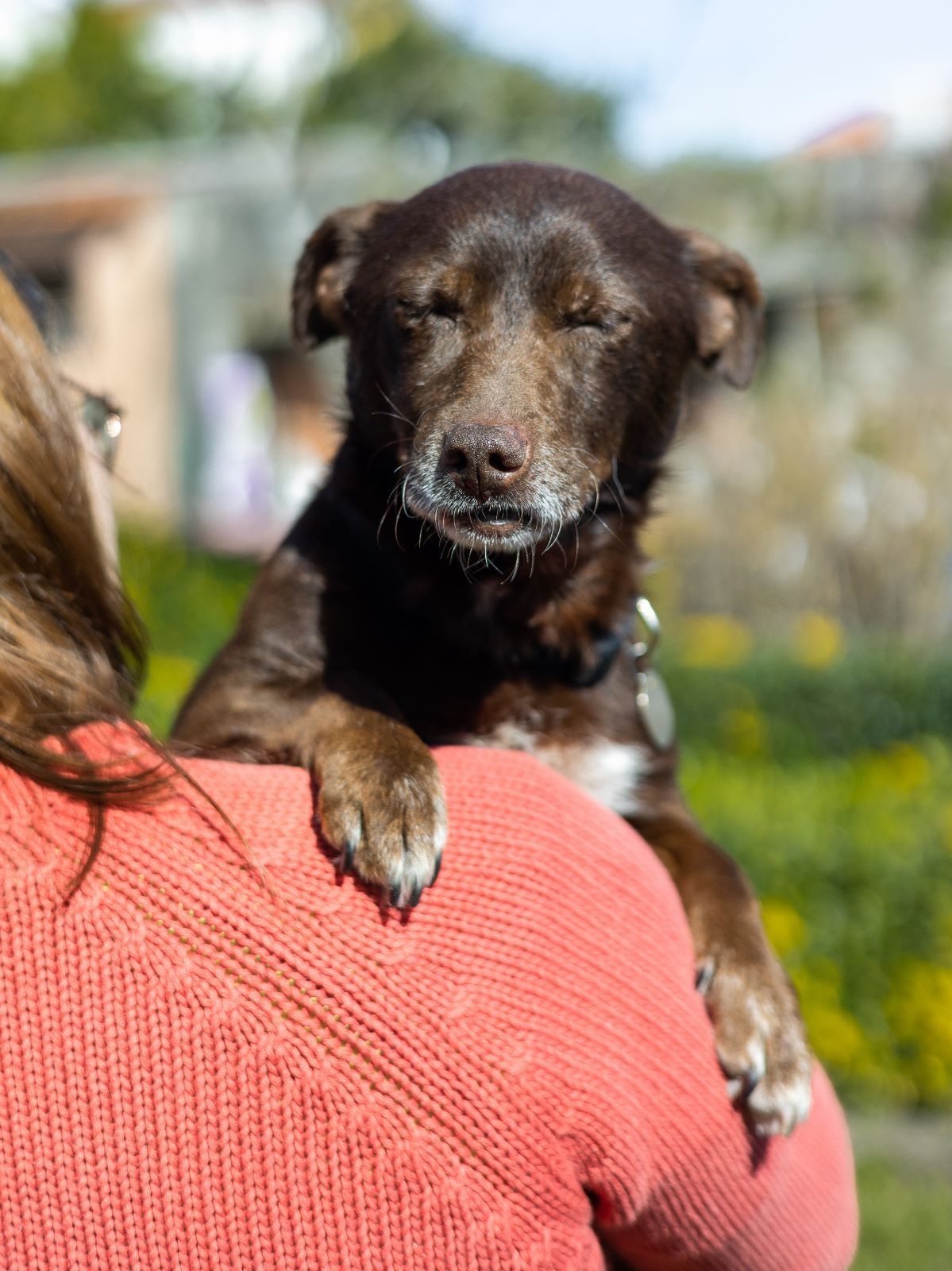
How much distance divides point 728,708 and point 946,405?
3482 mm

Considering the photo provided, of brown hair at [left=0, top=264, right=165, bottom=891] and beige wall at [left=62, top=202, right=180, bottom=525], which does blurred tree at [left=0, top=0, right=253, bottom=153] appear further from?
brown hair at [left=0, top=264, right=165, bottom=891]

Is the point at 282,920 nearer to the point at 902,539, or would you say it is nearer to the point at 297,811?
the point at 297,811

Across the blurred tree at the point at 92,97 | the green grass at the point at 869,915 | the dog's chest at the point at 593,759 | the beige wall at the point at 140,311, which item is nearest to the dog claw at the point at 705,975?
the dog's chest at the point at 593,759

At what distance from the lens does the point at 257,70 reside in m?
30.6

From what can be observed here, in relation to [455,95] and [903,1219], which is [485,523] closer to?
[903,1219]

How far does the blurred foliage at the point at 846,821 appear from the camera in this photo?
177 inches

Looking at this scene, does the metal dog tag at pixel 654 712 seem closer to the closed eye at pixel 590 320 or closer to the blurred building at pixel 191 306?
the closed eye at pixel 590 320

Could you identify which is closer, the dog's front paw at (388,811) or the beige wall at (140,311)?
the dog's front paw at (388,811)

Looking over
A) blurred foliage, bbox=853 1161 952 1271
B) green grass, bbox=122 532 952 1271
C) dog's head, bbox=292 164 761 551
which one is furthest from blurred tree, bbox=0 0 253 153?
dog's head, bbox=292 164 761 551

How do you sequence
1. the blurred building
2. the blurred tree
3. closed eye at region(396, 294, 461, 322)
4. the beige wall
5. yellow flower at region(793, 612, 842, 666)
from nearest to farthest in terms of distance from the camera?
closed eye at region(396, 294, 461, 322)
yellow flower at region(793, 612, 842, 666)
the blurred building
the beige wall
the blurred tree

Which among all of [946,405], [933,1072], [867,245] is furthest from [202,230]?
[933,1072]

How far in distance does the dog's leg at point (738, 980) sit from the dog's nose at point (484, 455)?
736mm

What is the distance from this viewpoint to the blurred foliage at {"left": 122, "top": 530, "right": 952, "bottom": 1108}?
14.7 ft

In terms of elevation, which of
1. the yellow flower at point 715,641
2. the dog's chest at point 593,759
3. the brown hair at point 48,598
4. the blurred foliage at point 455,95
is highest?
the blurred foliage at point 455,95
